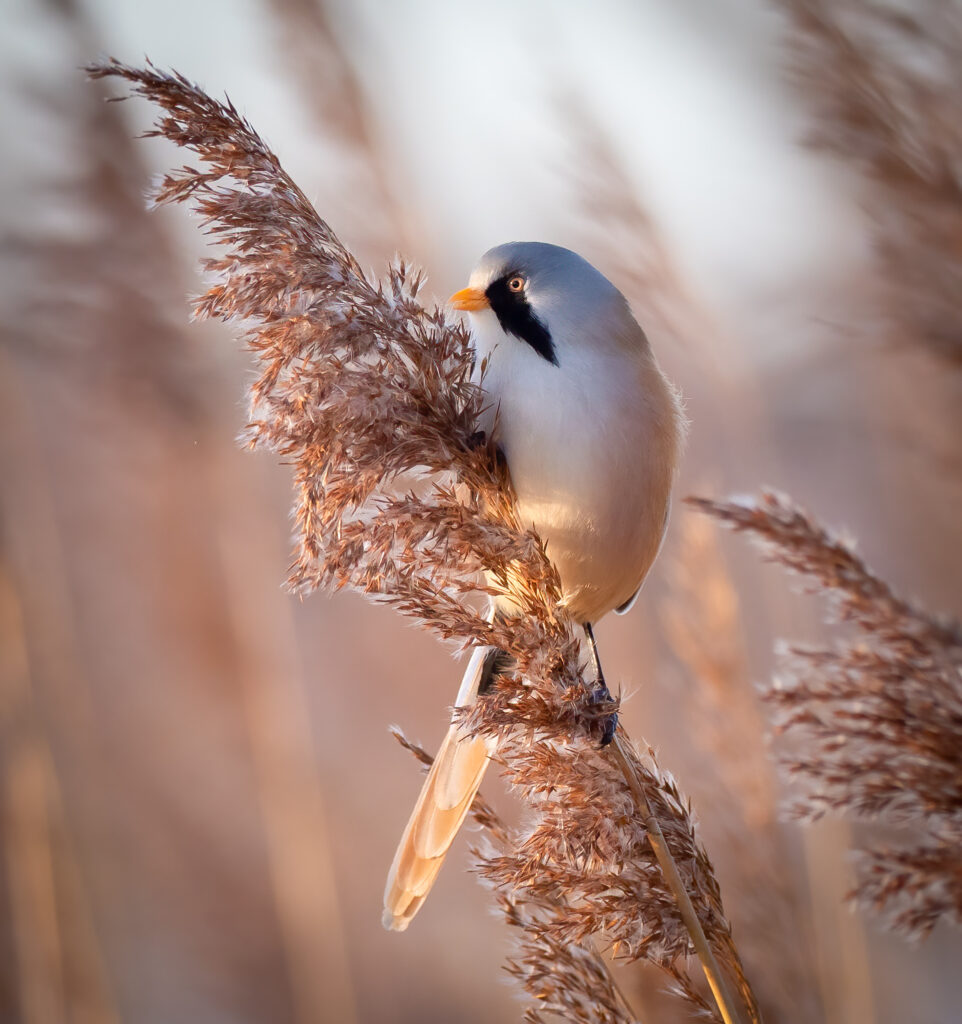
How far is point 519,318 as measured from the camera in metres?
1.41

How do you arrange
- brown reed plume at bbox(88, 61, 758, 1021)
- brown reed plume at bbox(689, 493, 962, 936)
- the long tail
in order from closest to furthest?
brown reed plume at bbox(689, 493, 962, 936) < brown reed plume at bbox(88, 61, 758, 1021) < the long tail

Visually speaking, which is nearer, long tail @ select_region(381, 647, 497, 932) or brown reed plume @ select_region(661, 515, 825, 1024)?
long tail @ select_region(381, 647, 497, 932)

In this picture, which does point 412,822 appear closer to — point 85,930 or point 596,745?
point 596,745

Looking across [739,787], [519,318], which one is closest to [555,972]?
[739,787]

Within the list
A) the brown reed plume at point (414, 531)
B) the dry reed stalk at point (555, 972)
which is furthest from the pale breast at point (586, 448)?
the dry reed stalk at point (555, 972)

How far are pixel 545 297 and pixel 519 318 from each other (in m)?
0.05

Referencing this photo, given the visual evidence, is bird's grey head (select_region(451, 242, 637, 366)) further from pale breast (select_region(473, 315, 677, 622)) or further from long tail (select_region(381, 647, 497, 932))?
long tail (select_region(381, 647, 497, 932))

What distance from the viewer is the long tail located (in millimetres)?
1254

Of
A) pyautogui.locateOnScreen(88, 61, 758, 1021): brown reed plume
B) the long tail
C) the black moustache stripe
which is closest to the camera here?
pyautogui.locateOnScreen(88, 61, 758, 1021): brown reed plume

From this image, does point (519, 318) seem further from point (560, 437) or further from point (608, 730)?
point (608, 730)

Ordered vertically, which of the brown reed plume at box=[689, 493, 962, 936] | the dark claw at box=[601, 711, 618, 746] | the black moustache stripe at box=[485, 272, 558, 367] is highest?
the black moustache stripe at box=[485, 272, 558, 367]

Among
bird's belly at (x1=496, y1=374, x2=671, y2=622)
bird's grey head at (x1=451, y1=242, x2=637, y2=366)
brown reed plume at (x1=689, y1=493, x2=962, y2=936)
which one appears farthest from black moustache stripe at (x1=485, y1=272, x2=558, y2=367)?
brown reed plume at (x1=689, y1=493, x2=962, y2=936)

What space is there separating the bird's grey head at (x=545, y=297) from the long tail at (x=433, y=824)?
0.59 metres

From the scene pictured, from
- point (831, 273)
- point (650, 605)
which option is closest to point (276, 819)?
point (650, 605)
